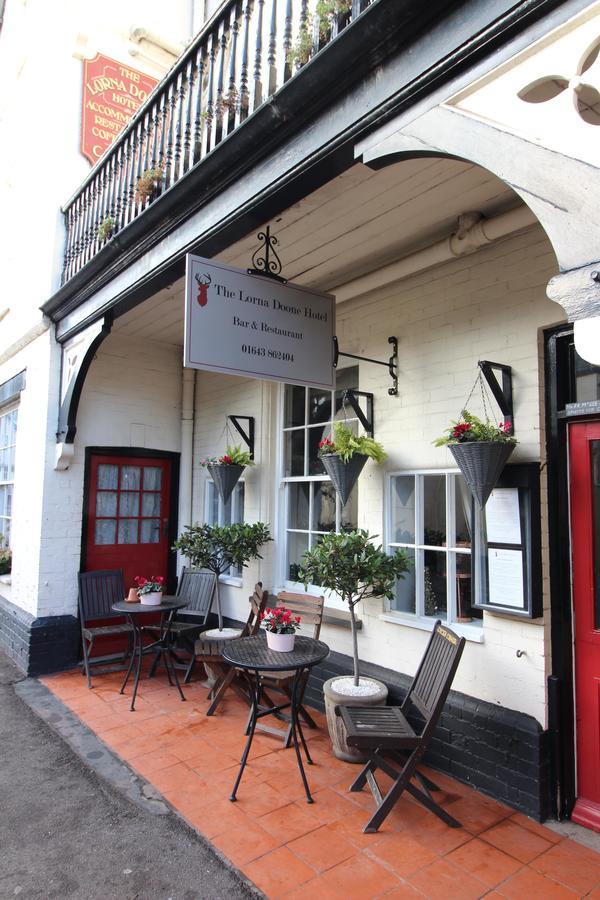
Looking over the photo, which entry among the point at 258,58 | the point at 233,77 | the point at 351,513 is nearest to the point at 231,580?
the point at 351,513

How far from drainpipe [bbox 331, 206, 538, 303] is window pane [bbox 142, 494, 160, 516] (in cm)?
359

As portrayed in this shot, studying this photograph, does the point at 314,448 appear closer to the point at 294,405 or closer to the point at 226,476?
the point at 294,405

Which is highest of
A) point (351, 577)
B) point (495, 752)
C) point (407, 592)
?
point (351, 577)

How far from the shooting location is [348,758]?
3682mm

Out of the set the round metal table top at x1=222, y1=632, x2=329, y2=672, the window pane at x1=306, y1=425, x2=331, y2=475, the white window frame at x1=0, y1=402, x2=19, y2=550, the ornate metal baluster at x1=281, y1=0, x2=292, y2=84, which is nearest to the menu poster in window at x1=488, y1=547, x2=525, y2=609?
the round metal table top at x1=222, y1=632, x2=329, y2=672

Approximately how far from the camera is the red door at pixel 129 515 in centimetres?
621

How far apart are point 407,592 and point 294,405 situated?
7.49 feet

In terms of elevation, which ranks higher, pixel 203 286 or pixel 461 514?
pixel 203 286

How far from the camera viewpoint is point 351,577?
12.3 feet

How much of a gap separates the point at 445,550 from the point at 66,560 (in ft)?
13.2

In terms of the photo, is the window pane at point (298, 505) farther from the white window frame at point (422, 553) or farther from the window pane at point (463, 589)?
the window pane at point (463, 589)

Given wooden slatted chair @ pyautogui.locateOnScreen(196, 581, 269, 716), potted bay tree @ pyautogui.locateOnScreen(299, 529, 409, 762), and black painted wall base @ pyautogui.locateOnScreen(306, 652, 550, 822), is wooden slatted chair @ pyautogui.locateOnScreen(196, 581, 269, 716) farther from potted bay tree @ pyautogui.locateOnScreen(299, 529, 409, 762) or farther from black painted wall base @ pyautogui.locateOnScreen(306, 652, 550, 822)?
black painted wall base @ pyautogui.locateOnScreen(306, 652, 550, 822)

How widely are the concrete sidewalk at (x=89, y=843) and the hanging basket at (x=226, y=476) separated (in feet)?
8.23

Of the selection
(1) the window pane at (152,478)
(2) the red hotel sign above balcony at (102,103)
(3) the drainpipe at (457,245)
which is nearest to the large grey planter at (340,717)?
(3) the drainpipe at (457,245)
